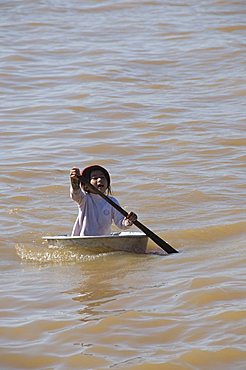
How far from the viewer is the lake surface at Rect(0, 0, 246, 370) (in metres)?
5.53

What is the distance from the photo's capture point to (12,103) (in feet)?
43.9

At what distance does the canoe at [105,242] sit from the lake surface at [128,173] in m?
0.07

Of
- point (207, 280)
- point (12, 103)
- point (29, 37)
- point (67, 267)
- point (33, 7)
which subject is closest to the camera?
point (207, 280)

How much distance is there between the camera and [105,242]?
23.7 ft

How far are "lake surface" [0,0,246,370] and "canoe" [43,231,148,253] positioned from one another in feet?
0.23

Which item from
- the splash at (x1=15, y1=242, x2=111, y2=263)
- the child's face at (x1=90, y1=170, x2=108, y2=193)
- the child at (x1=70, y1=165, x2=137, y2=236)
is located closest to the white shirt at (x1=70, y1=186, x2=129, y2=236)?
the child at (x1=70, y1=165, x2=137, y2=236)

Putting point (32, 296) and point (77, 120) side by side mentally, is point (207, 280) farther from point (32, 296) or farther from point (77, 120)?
point (77, 120)

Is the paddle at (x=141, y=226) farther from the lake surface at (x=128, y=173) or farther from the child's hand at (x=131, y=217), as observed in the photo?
the lake surface at (x=128, y=173)

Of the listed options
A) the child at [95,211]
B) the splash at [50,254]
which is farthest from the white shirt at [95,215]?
the splash at [50,254]

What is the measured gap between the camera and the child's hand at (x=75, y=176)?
277 inches

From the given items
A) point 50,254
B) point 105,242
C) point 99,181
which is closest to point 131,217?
point 105,242

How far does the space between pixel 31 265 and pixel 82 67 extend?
8.26m

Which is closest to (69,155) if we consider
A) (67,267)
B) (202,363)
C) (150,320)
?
(67,267)

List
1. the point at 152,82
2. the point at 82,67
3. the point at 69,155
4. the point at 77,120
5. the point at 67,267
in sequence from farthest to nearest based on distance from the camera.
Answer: the point at 82,67 → the point at 152,82 → the point at 77,120 → the point at 69,155 → the point at 67,267
